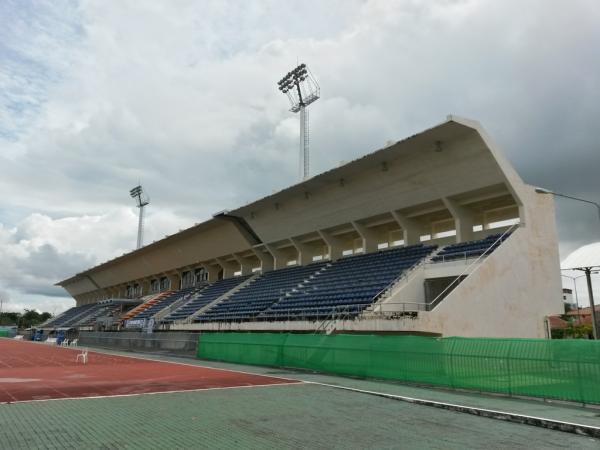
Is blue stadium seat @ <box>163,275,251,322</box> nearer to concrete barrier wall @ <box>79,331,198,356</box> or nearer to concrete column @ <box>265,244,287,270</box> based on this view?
concrete barrier wall @ <box>79,331,198,356</box>

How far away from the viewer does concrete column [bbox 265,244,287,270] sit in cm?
3969

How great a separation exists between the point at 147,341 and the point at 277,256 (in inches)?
460

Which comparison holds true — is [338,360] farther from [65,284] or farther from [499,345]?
[65,284]

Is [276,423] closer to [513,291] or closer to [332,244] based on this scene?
[513,291]

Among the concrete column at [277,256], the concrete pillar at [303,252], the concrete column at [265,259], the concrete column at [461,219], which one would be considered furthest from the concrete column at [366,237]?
the concrete column at [265,259]

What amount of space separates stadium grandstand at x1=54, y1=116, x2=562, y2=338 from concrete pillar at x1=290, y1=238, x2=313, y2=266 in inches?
3.2

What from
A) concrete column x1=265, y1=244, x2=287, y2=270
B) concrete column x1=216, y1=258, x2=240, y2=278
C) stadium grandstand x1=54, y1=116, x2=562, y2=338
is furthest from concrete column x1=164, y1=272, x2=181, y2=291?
concrete column x1=265, y1=244, x2=287, y2=270

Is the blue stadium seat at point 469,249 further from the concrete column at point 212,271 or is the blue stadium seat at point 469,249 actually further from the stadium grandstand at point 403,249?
the concrete column at point 212,271

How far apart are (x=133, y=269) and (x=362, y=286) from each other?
4517cm

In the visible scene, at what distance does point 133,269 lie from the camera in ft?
208

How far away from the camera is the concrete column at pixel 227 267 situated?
4734 cm

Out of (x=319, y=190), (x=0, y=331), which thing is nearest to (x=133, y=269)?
(x=0, y=331)

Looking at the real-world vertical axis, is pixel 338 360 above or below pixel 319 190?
below

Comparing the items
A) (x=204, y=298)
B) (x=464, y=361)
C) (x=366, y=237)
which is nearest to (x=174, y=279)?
(x=204, y=298)
